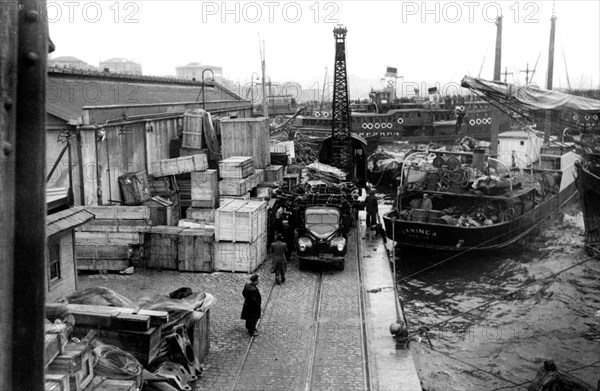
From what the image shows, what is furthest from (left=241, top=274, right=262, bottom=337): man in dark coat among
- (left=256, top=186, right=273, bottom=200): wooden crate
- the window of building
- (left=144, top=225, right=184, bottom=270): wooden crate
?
(left=256, top=186, right=273, bottom=200): wooden crate

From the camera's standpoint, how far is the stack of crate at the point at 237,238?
1589 cm

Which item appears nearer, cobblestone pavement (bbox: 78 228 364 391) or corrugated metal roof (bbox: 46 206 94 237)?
cobblestone pavement (bbox: 78 228 364 391)

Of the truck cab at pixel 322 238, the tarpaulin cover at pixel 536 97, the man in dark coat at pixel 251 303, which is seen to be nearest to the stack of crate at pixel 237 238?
the truck cab at pixel 322 238

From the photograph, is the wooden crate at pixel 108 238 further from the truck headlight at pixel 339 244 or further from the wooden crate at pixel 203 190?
the truck headlight at pixel 339 244

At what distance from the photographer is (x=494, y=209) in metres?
23.5

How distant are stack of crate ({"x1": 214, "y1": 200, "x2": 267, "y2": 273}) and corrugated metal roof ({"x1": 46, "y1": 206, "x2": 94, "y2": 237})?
4678mm

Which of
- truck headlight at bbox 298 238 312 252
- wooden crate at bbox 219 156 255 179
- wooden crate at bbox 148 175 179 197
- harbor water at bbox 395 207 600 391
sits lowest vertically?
harbor water at bbox 395 207 600 391

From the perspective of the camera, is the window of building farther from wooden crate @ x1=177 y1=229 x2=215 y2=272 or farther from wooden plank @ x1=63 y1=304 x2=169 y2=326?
wooden crate @ x1=177 y1=229 x2=215 y2=272

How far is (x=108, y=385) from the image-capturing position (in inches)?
305

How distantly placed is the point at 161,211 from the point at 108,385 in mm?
11791

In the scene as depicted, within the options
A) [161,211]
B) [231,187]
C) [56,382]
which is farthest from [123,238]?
[56,382]

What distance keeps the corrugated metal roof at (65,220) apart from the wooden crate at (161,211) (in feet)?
22.9

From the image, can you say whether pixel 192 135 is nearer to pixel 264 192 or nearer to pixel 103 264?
pixel 264 192

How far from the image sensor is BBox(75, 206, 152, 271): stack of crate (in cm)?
1630
